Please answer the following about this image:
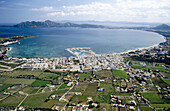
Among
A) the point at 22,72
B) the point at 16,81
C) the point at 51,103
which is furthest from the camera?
the point at 22,72

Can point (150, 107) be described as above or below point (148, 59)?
below

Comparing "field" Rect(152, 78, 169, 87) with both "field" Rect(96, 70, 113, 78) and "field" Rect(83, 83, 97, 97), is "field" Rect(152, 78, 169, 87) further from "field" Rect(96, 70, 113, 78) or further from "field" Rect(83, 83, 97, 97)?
"field" Rect(83, 83, 97, 97)

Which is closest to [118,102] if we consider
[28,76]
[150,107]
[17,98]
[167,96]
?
[150,107]

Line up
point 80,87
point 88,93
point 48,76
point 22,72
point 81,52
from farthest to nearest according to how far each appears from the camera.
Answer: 1. point 81,52
2. point 22,72
3. point 48,76
4. point 80,87
5. point 88,93

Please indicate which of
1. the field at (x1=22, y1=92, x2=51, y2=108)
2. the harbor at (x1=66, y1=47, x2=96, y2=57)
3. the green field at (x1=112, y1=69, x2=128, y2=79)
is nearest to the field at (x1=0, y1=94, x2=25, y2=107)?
the field at (x1=22, y1=92, x2=51, y2=108)

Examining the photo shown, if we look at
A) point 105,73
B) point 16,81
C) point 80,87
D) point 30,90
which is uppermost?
point 105,73

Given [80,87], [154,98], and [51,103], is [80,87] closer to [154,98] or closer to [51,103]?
[51,103]

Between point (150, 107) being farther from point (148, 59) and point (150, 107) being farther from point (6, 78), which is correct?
point (6, 78)

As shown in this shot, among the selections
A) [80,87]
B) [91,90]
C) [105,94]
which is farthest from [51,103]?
[105,94]

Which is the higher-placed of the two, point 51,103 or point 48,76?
point 48,76
